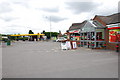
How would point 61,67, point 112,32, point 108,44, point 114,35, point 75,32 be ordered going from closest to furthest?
1. point 61,67
2. point 114,35
3. point 112,32
4. point 108,44
5. point 75,32

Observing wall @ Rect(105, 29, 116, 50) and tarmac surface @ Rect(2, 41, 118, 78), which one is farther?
wall @ Rect(105, 29, 116, 50)

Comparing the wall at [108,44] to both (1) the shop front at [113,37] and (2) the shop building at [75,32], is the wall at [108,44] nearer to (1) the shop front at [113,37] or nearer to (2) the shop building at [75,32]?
(1) the shop front at [113,37]

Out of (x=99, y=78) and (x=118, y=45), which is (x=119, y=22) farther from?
(x=99, y=78)

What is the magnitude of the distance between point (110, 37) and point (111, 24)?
182 cm

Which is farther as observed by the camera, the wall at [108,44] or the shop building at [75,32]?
the shop building at [75,32]

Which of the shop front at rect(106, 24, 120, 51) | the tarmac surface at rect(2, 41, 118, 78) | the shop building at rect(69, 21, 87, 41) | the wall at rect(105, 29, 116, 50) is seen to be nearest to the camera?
the tarmac surface at rect(2, 41, 118, 78)

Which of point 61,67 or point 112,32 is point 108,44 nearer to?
point 112,32

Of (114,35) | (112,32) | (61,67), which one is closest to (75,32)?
(112,32)

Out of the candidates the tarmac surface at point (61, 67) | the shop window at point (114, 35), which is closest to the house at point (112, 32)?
the shop window at point (114, 35)

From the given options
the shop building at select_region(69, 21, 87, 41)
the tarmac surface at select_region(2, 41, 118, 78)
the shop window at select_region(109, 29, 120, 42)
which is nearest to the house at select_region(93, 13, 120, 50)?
the shop window at select_region(109, 29, 120, 42)

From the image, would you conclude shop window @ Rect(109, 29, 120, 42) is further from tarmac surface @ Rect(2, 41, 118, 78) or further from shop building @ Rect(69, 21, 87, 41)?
shop building @ Rect(69, 21, 87, 41)

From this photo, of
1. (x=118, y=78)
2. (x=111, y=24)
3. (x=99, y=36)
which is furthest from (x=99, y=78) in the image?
(x=99, y=36)

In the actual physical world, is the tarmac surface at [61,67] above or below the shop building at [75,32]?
below

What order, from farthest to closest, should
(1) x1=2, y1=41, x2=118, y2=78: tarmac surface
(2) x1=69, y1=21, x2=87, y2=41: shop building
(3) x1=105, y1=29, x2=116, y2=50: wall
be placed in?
(2) x1=69, y1=21, x2=87, y2=41: shop building < (3) x1=105, y1=29, x2=116, y2=50: wall < (1) x1=2, y1=41, x2=118, y2=78: tarmac surface
